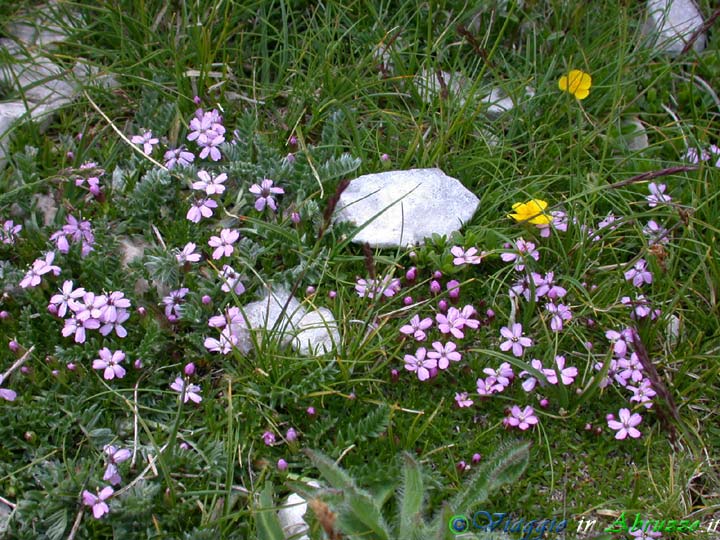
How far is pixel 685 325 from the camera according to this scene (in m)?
3.70

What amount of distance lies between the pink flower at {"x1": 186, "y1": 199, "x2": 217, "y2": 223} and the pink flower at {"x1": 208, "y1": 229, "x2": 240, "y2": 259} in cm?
15

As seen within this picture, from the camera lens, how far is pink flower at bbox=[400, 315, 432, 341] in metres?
3.52

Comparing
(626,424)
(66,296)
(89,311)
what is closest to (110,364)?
(89,311)

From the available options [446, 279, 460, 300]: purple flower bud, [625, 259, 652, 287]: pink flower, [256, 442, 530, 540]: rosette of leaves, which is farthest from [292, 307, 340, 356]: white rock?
[625, 259, 652, 287]: pink flower

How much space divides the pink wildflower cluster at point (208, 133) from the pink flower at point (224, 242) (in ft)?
1.71

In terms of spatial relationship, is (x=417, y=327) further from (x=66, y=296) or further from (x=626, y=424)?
(x=66, y=296)

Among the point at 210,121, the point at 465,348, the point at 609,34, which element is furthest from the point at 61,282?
the point at 609,34

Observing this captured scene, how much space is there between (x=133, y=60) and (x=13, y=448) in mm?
2184

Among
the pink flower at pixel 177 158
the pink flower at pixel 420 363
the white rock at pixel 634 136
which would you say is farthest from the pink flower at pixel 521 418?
the pink flower at pixel 177 158

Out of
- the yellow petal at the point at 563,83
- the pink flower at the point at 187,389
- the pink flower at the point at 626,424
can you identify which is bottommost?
the pink flower at the point at 187,389

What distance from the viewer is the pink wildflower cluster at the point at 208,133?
4.08 meters

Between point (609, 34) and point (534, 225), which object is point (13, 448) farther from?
point (609, 34)

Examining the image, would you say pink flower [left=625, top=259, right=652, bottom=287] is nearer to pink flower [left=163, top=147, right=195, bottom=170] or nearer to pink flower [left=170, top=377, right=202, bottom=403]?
pink flower [left=170, top=377, right=202, bottom=403]

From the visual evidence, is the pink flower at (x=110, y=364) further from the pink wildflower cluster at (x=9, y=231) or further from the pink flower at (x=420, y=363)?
the pink flower at (x=420, y=363)
